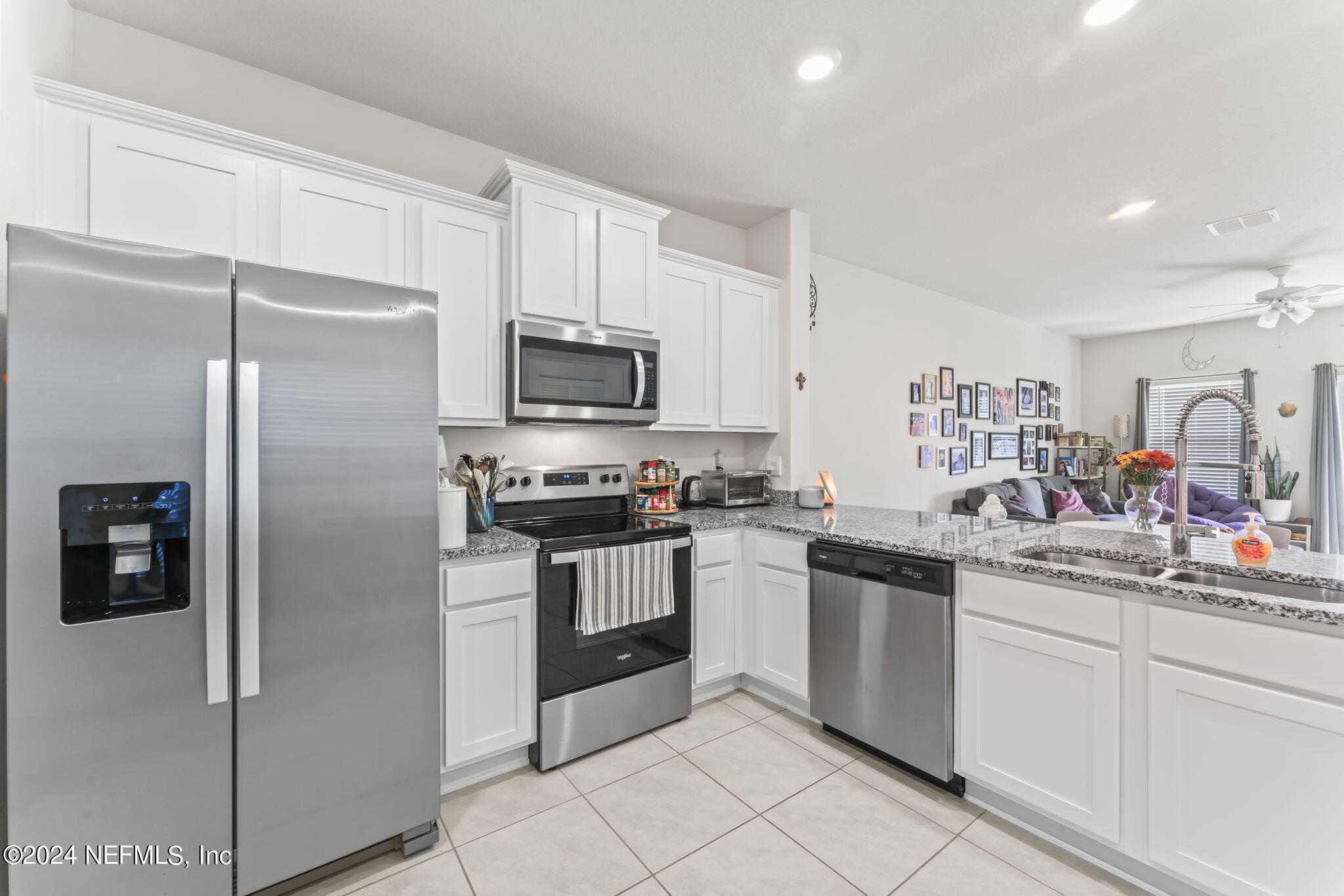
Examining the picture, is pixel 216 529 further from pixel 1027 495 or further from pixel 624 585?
pixel 1027 495

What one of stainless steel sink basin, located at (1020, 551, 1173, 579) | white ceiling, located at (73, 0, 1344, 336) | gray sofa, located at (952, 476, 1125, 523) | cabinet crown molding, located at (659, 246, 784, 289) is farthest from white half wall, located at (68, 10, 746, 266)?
gray sofa, located at (952, 476, 1125, 523)

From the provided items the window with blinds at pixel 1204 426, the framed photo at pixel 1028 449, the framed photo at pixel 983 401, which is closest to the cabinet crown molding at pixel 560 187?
the framed photo at pixel 983 401

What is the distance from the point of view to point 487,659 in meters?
2.05

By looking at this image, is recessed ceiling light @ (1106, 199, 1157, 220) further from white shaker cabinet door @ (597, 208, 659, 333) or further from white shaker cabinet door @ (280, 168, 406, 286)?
white shaker cabinet door @ (280, 168, 406, 286)

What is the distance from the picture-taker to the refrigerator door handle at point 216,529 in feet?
4.56

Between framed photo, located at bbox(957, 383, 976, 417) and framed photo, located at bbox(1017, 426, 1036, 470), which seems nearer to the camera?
framed photo, located at bbox(957, 383, 976, 417)

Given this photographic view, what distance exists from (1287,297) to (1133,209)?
2.69m

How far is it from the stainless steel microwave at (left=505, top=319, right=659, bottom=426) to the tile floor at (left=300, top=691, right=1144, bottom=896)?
4.93ft

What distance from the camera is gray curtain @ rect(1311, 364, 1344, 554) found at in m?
5.74

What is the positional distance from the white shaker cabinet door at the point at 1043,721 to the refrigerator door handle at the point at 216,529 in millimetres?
2281

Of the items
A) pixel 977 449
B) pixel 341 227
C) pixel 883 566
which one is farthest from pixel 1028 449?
pixel 341 227

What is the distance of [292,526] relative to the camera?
152 centimetres

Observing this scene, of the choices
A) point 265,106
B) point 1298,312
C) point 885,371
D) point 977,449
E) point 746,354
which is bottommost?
point 977,449

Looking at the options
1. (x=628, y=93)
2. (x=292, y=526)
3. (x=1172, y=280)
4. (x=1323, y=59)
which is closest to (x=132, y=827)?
(x=292, y=526)
